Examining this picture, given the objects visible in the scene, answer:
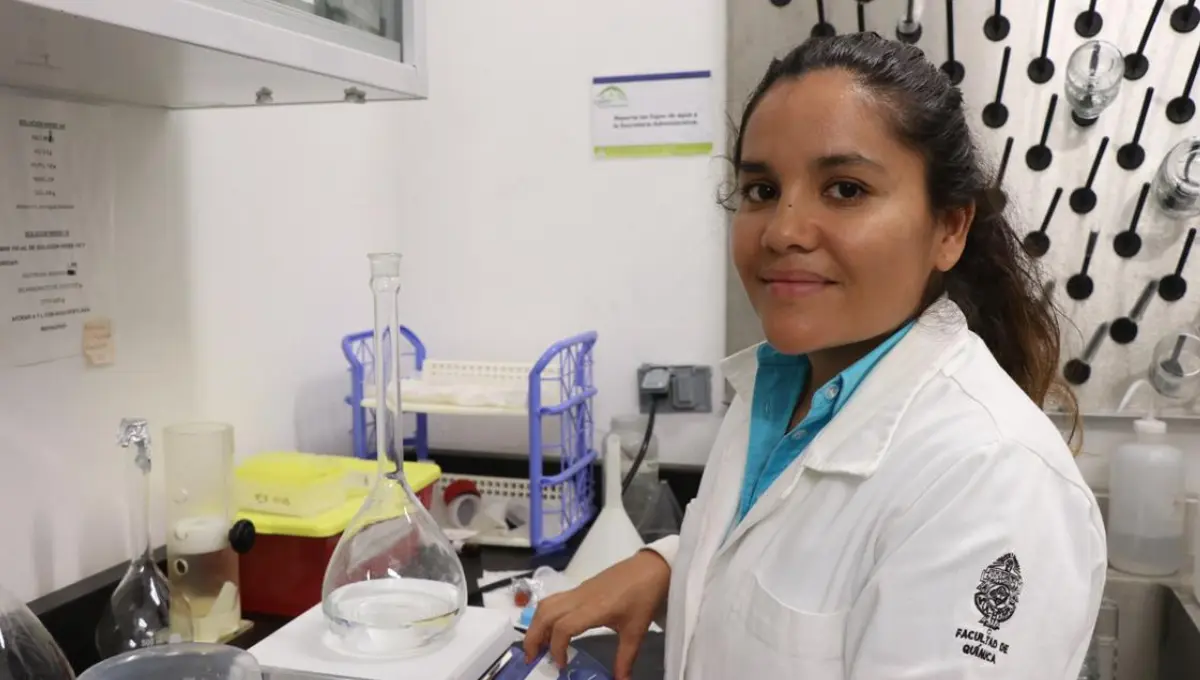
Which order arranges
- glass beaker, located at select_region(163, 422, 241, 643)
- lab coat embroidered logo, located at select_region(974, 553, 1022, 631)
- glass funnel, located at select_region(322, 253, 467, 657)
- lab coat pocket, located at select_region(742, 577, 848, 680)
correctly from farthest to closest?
glass beaker, located at select_region(163, 422, 241, 643) < glass funnel, located at select_region(322, 253, 467, 657) < lab coat pocket, located at select_region(742, 577, 848, 680) < lab coat embroidered logo, located at select_region(974, 553, 1022, 631)

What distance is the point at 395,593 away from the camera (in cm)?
91

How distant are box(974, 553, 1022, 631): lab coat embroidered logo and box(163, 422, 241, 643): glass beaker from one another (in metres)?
0.85

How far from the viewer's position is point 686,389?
5.72 ft

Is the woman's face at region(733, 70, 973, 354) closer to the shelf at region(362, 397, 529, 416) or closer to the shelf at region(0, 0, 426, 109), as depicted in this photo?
the shelf at region(0, 0, 426, 109)

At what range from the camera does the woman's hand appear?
0.92 meters

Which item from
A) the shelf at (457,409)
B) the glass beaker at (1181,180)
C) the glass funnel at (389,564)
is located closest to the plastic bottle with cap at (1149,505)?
the glass beaker at (1181,180)

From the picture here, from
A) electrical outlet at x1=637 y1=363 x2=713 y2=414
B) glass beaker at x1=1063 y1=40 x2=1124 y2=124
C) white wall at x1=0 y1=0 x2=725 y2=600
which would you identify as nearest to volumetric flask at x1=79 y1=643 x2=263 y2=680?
white wall at x1=0 y1=0 x2=725 y2=600

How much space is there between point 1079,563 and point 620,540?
805 mm

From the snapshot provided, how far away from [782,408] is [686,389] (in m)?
0.70

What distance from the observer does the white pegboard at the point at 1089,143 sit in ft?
4.95

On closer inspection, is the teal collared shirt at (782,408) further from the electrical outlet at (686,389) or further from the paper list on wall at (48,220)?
the paper list on wall at (48,220)

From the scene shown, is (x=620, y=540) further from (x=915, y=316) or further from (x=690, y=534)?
(x=915, y=316)

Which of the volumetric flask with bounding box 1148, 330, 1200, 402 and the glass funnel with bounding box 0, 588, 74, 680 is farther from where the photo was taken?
the volumetric flask with bounding box 1148, 330, 1200, 402

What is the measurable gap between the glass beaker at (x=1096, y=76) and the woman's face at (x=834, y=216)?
0.85 metres
